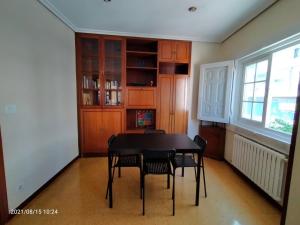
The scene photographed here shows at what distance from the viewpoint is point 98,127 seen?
3316mm

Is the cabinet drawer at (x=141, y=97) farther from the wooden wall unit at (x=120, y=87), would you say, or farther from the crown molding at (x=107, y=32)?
→ the crown molding at (x=107, y=32)

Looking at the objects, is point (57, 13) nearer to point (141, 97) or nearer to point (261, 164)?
point (141, 97)

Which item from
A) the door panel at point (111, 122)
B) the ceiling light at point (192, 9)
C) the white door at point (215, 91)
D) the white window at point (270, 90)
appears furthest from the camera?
the door panel at point (111, 122)

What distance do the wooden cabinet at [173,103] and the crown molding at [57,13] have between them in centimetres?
194

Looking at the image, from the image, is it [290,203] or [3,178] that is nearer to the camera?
[290,203]

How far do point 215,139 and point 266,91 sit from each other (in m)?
1.40

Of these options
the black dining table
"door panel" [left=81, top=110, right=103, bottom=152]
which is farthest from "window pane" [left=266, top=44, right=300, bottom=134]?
"door panel" [left=81, top=110, right=103, bottom=152]

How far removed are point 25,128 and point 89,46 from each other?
81.9 inches

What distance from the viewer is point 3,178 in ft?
5.23

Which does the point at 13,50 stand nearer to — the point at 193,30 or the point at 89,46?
the point at 89,46

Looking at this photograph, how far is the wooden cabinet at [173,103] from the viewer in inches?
135

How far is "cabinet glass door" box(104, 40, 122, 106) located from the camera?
3258 mm

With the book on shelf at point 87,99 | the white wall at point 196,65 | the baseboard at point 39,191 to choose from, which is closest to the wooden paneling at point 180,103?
the white wall at point 196,65

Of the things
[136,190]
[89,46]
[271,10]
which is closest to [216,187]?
[136,190]
